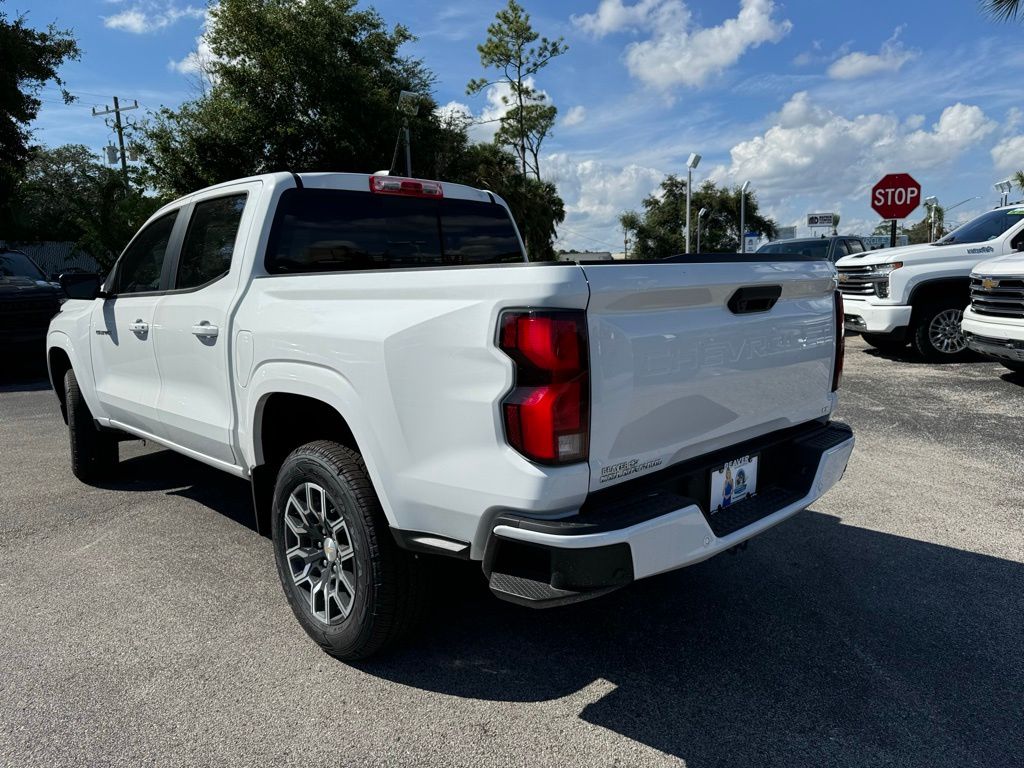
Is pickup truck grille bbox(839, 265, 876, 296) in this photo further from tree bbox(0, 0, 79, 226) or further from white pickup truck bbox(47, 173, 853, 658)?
tree bbox(0, 0, 79, 226)

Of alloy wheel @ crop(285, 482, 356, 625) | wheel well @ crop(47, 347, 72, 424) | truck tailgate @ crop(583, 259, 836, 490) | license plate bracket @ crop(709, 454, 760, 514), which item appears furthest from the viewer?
wheel well @ crop(47, 347, 72, 424)

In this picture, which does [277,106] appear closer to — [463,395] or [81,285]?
[81,285]

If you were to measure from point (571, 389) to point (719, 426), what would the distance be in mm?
786

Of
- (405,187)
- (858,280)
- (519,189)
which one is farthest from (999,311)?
(519,189)

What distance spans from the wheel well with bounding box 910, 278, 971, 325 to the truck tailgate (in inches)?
287

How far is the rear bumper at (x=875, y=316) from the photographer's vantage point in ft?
30.6

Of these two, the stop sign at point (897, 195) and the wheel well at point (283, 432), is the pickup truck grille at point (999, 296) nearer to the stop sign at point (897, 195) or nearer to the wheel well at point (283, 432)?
the stop sign at point (897, 195)

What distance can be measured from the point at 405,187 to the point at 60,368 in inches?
135

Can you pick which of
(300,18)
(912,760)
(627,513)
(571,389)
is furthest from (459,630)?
(300,18)

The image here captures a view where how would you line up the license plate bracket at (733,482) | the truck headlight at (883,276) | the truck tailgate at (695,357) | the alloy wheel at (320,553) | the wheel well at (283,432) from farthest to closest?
the truck headlight at (883,276) → the wheel well at (283,432) → the alloy wheel at (320,553) → the license plate bracket at (733,482) → the truck tailgate at (695,357)

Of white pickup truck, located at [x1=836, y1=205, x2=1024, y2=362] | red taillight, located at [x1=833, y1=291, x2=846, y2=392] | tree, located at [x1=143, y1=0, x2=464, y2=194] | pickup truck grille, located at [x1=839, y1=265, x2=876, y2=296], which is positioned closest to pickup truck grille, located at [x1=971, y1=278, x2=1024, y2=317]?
white pickup truck, located at [x1=836, y1=205, x2=1024, y2=362]

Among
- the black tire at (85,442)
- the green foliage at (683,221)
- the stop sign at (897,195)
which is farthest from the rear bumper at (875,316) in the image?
the green foliage at (683,221)

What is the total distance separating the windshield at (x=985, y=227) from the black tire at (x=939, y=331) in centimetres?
92

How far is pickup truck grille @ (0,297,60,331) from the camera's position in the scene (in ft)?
33.6
